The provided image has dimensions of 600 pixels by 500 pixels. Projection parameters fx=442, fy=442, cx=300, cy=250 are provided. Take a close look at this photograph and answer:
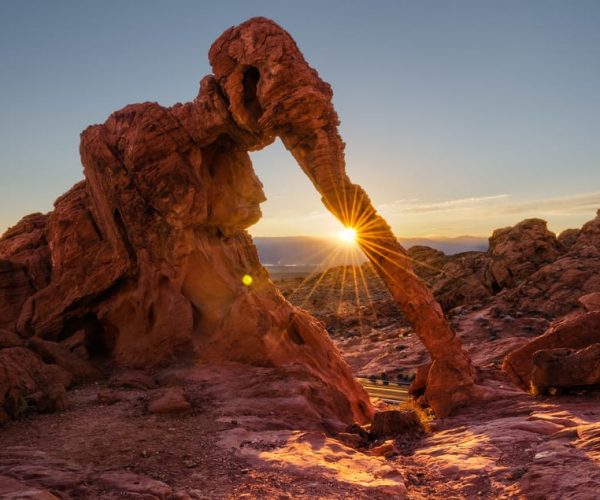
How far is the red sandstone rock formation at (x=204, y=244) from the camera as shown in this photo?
18.0 m

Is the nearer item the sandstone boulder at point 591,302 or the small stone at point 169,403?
the small stone at point 169,403

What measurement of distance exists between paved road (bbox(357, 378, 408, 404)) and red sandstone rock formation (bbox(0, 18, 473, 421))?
24.1 ft

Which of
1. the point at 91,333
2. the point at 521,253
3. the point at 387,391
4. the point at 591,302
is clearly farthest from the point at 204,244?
the point at 521,253

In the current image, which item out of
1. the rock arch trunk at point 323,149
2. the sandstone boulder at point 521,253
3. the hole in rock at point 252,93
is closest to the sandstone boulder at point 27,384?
the rock arch trunk at point 323,149

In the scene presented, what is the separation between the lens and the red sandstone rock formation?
18.0 m

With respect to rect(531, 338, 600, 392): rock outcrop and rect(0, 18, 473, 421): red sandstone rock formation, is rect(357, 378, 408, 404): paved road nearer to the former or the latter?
rect(0, 18, 473, 421): red sandstone rock formation

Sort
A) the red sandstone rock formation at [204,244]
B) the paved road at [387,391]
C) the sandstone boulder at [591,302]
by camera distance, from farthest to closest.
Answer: the sandstone boulder at [591,302], the paved road at [387,391], the red sandstone rock formation at [204,244]

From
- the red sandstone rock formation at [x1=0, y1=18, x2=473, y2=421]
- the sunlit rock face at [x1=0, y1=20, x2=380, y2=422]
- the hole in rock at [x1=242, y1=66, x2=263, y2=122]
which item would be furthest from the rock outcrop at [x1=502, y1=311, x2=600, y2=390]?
the hole in rock at [x1=242, y1=66, x2=263, y2=122]

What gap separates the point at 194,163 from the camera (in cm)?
2078

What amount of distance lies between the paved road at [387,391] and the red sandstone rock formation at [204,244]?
24.1ft

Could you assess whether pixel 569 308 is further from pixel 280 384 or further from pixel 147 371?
pixel 147 371

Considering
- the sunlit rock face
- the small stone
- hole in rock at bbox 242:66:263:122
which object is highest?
hole in rock at bbox 242:66:263:122

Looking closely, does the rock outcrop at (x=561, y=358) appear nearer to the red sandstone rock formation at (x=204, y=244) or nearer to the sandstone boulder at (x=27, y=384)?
the red sandstone rock formation at (x=204, y=244)

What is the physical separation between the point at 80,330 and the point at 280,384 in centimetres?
1072
